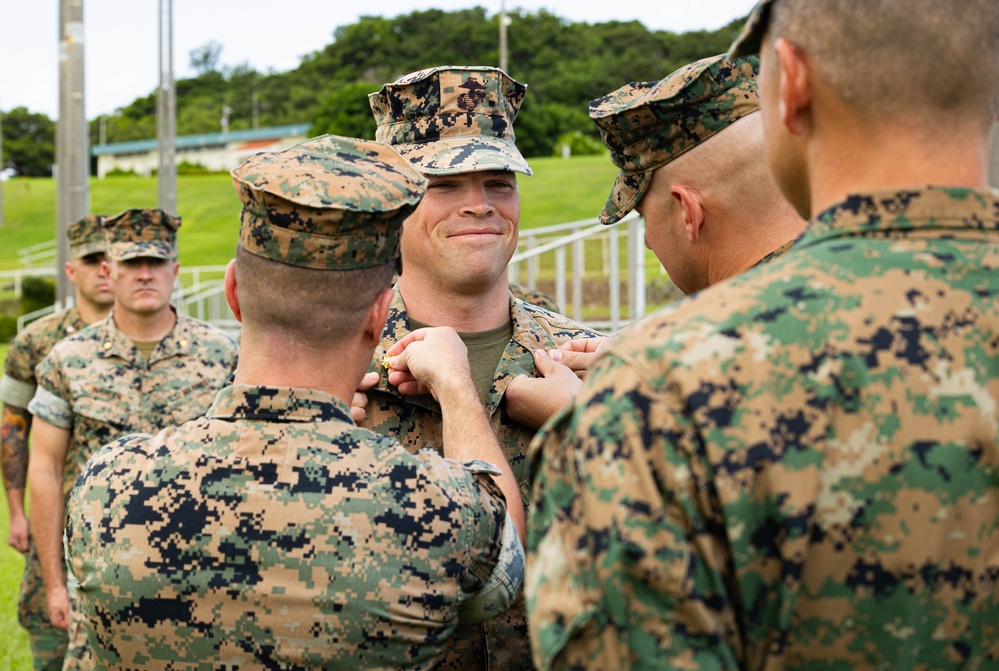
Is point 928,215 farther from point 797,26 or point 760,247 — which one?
point 760,247

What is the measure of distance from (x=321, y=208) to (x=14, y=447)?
5.05 meters

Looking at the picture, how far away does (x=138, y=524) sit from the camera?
226cm

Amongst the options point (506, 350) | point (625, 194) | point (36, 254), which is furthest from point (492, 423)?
point (36, 254)

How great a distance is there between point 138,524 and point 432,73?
173cm

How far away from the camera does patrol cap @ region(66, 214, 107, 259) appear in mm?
7136

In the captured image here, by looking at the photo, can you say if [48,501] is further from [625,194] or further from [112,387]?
[625,194]

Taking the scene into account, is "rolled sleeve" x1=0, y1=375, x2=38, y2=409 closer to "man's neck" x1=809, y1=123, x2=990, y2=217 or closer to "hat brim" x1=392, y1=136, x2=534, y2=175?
"hat brim" x1=392, y1=136, x2=534, y2=175

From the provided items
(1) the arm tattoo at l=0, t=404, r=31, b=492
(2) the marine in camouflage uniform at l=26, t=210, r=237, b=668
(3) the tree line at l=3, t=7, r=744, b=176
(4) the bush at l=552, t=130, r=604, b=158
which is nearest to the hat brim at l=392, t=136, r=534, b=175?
(2) the marine in camouflage uniform at l=26, t=210, r=237, b=668

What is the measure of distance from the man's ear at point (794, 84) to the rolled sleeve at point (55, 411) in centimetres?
490

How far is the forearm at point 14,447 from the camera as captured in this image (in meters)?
6.54

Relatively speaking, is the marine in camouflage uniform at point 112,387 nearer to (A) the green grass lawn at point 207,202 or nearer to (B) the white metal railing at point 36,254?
(A) the green grass lawn at point 207,202

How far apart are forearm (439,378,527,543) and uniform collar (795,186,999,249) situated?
1.25m

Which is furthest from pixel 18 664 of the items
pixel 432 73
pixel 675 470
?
pixel 675 470

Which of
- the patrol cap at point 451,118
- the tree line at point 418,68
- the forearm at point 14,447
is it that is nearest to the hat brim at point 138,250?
the forearm at point 14,447
